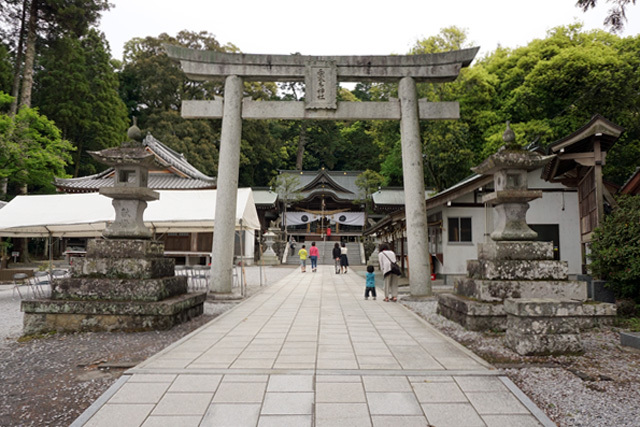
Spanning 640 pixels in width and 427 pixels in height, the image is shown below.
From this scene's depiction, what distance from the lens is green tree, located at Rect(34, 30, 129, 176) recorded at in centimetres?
2600

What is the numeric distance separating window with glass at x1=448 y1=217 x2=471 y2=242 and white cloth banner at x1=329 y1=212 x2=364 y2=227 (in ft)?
70.0

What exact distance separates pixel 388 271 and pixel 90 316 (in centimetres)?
631

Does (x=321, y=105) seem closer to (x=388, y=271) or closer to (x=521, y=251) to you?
(x=388, y=271)

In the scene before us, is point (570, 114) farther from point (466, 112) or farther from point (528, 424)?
point (528, 424)

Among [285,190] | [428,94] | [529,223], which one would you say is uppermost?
[428,94]

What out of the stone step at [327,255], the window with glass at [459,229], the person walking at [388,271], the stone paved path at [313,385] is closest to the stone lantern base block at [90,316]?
the stone paved path at [313,385]

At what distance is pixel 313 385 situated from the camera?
11.6 ft

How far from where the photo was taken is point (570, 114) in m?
18.5

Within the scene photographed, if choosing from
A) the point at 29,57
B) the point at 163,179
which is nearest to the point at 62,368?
the point at 163,179

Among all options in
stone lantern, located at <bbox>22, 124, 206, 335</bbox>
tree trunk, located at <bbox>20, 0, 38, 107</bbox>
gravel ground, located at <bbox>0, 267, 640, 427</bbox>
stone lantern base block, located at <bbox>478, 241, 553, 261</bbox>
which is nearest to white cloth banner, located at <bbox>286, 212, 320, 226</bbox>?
tree trunk, located at <bbox>20, 0, 38, 107</bbox>

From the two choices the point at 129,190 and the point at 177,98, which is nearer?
the point at 129,190

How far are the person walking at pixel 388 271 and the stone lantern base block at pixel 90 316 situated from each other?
528 cm

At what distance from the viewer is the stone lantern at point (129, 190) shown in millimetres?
6598

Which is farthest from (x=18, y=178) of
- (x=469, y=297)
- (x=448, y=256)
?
(x=469, y=297)
